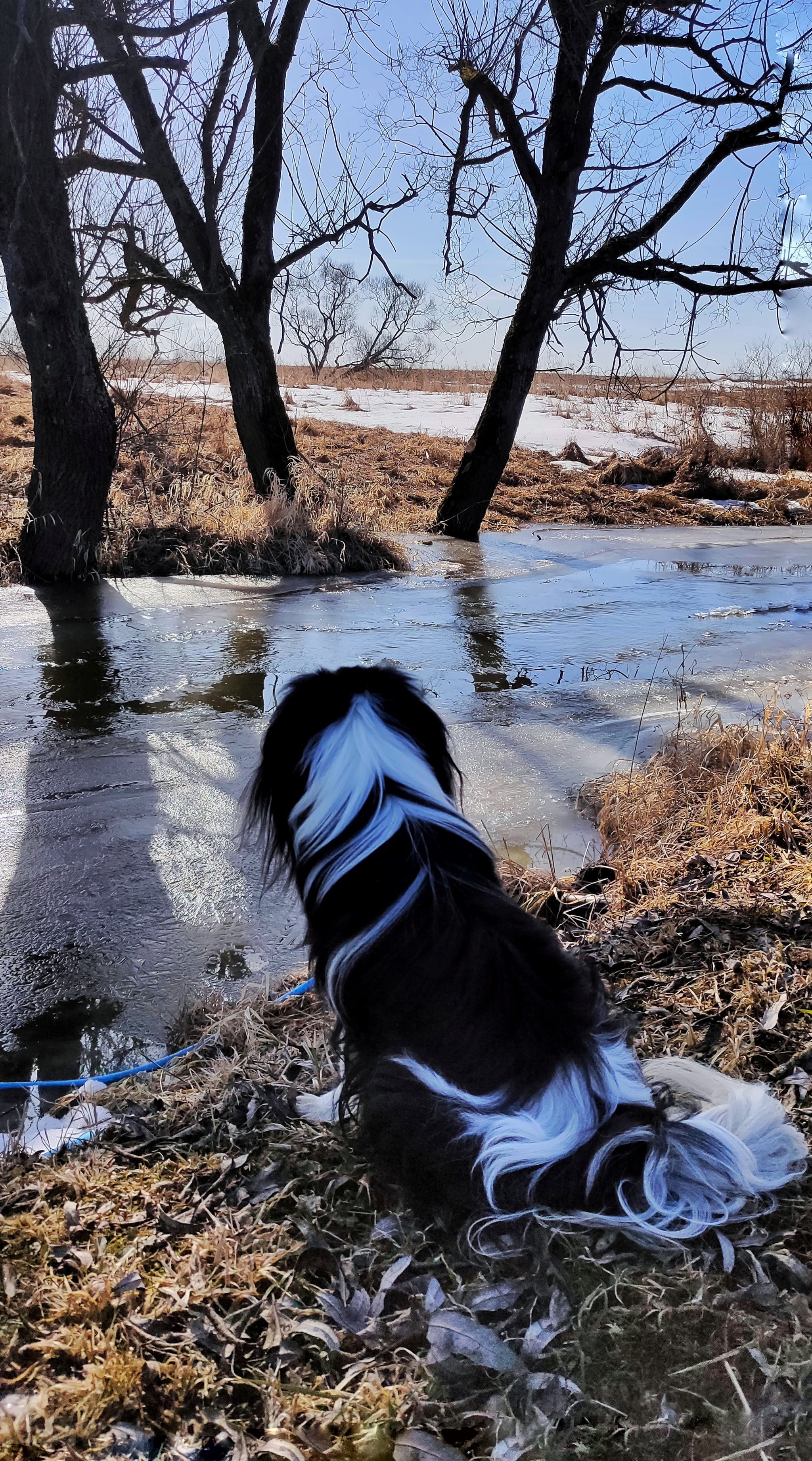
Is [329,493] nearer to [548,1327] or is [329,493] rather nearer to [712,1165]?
[712,1165]

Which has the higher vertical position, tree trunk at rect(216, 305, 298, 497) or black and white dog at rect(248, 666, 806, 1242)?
tree trunk at rect(216, 305, 298, 497)

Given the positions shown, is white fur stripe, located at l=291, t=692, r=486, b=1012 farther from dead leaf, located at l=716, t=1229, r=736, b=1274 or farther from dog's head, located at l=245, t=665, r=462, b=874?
dead leaf, located at l=716, t=1229, r=736, b=1274

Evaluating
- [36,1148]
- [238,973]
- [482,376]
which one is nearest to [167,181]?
[238,973]

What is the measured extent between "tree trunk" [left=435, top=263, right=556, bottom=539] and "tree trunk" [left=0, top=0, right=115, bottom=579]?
4149mm

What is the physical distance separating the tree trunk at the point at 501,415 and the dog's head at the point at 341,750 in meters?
8.62

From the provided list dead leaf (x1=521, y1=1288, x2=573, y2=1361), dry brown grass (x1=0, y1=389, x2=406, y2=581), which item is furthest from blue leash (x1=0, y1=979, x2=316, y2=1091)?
dry brown grass (x1=0, y1=389, x2=406, y2=581)

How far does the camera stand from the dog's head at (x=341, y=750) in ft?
7.70

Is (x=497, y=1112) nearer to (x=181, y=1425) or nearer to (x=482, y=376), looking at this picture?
(x=181, y=1425)

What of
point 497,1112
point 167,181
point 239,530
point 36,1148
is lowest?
point 36,1148

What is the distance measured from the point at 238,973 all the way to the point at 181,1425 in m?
1.58

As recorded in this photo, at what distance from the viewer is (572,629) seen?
23.8 ft

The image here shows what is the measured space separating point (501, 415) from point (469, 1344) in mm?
10015

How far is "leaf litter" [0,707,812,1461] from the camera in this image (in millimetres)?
1610

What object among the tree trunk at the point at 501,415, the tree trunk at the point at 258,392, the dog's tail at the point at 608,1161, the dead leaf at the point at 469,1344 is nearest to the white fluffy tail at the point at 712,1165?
the dog's tail at the point at 608,1161
